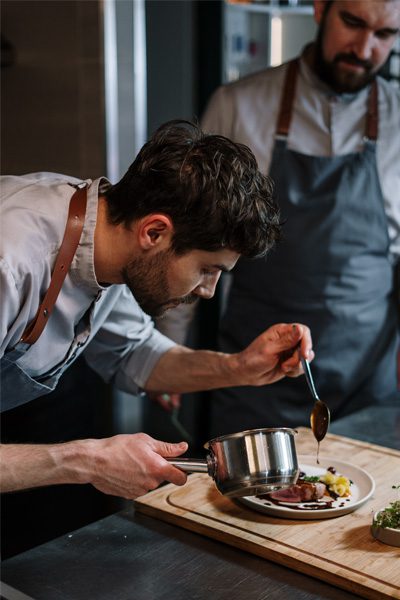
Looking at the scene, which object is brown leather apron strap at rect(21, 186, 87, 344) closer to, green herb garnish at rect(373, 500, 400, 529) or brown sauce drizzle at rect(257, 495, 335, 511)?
brown sauce drizzle at rect(257, 495, 335, 511)

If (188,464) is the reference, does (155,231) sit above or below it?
above

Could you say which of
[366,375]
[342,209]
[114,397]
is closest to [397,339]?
[366,375]

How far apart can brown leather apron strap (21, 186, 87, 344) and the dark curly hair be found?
0.24 ft

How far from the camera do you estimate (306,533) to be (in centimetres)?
158

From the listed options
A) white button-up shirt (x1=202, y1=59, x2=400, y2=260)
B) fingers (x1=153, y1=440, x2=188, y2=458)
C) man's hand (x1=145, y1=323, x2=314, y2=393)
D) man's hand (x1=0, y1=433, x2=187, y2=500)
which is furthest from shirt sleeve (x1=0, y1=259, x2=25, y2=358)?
white button-up shirt (x1=202, y1=59, x2=400, y2=260)

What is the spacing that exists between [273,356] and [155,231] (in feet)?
→ 1.67

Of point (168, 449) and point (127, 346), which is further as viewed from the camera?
point (127, 346)

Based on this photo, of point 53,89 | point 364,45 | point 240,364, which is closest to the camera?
point 240,364

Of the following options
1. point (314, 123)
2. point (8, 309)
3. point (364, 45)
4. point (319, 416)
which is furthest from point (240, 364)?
point (364, 45)

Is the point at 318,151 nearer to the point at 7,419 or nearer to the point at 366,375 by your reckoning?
the point at 366,375

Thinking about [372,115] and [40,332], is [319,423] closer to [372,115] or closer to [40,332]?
[40,332]

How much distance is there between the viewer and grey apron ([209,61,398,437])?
2.67m

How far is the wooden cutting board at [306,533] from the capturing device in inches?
56.2

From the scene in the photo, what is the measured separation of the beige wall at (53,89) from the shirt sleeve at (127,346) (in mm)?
1427
